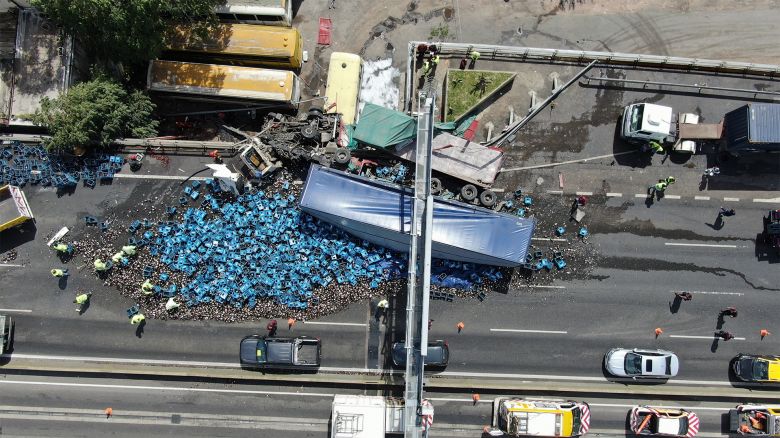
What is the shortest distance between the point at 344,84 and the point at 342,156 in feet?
17.7

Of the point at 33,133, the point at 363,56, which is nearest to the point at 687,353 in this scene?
the point at 363,56

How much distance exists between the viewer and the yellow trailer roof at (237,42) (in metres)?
31.4

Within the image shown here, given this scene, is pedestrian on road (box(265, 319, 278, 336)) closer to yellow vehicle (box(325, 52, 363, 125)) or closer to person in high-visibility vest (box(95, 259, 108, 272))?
person in high-visibility vest (box(95, 259, 108, 272))

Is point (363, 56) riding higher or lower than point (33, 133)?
higher

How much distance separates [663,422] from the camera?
30.5 metres

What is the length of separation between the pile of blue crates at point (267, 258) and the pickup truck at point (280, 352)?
2346 millimetres

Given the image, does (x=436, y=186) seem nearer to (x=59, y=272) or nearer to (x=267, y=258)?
(x=267, y=258)

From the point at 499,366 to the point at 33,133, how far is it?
3560cm

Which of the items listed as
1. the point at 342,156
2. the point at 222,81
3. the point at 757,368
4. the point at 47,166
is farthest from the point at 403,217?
the point at 757,368

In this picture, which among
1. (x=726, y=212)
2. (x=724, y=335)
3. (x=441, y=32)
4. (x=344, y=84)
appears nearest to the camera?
(x=724, y=335)

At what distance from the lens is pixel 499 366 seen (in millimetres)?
31562

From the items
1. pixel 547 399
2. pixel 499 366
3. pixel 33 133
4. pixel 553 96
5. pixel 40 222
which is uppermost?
pixel 553 96

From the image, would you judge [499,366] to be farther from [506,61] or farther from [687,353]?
[506,61]

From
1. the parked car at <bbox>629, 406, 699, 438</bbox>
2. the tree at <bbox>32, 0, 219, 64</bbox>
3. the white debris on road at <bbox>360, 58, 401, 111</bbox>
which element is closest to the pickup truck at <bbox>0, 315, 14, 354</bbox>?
the tree at <bbox>32, 0, 219, 64</bbox>
